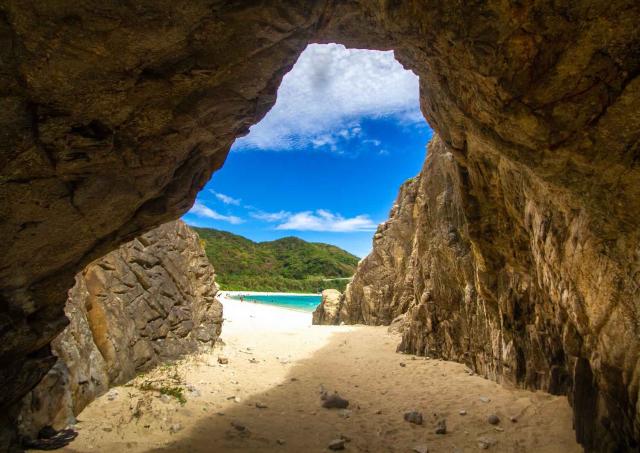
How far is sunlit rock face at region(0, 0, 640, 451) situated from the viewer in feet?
13.7

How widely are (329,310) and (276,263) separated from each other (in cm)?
8226

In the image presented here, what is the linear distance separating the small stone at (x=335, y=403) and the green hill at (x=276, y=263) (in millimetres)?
72658

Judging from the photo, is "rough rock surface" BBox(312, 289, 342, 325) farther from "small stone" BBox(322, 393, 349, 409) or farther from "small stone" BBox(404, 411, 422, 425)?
"small stone" BBox(404, 411, 422, 425)

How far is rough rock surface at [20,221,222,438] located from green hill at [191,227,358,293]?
6575 cm

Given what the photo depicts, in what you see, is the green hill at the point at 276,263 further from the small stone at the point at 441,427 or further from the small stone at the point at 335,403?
the small stone at the point at 441,427

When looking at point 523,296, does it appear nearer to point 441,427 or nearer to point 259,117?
point 441,427

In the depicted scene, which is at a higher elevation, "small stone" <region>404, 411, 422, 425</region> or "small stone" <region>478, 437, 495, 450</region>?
"small stone" <region>478, 437, 495, 450</region>

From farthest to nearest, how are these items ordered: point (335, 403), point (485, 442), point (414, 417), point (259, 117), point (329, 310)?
point (329, 310), point (335, 403), point (414, 417), point (485, 442), point (259, 117)

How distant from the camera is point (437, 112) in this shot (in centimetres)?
873

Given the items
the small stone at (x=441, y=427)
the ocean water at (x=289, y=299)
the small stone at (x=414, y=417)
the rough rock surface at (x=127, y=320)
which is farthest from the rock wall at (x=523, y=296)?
the ocean water at (x=289, y=299)

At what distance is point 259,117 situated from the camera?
A: 7.07 meters

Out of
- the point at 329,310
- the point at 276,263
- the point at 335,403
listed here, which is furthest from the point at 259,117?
the point at 276,263

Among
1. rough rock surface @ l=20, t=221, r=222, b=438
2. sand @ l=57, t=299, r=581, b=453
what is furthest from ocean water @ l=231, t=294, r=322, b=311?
sand @ l=57, t=299, r=581, b=453

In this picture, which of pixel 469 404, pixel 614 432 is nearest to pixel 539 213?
pixel 614 432
